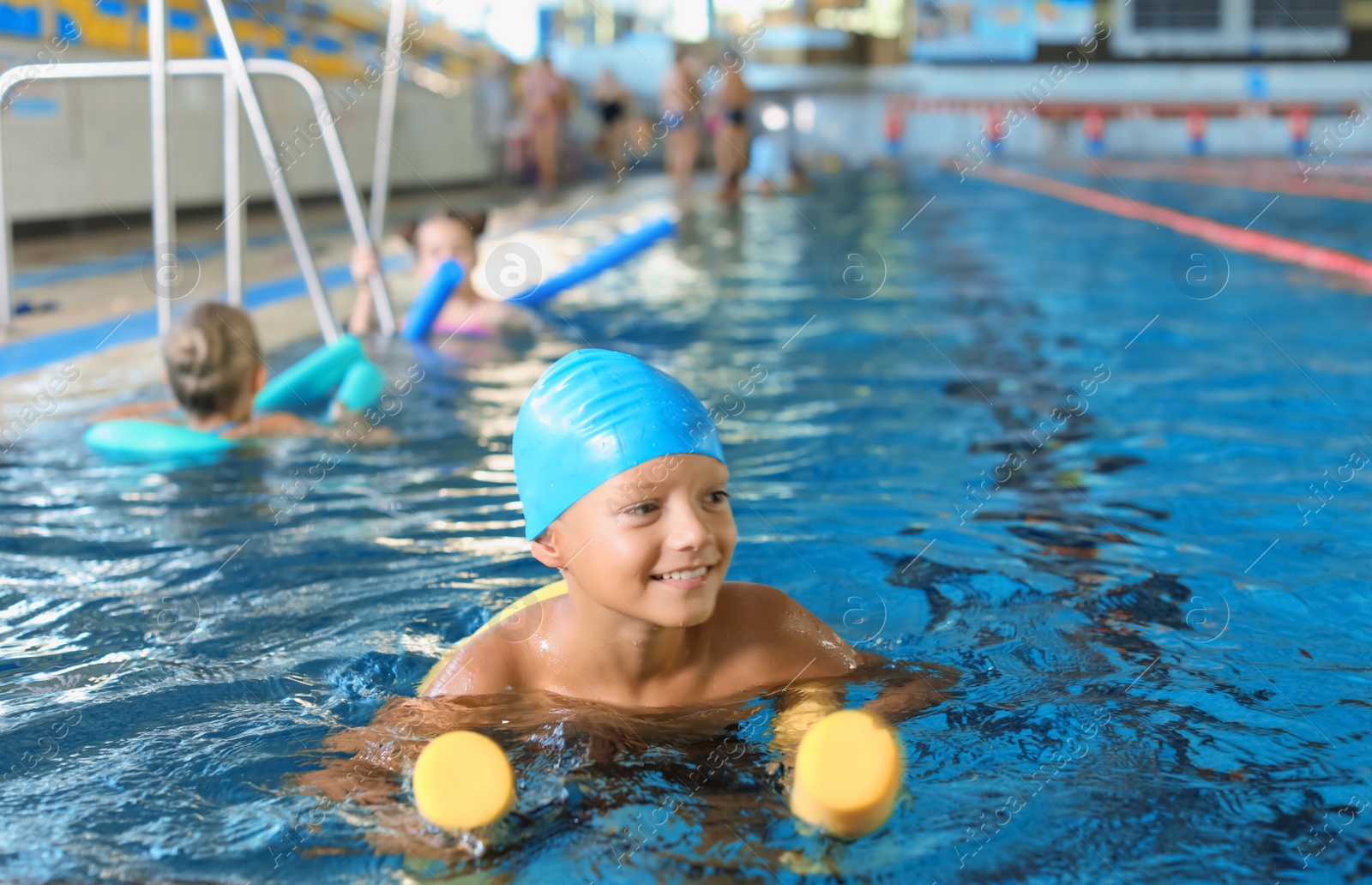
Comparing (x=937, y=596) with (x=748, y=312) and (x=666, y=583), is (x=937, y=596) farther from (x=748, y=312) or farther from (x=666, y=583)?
(x=748, y=312)

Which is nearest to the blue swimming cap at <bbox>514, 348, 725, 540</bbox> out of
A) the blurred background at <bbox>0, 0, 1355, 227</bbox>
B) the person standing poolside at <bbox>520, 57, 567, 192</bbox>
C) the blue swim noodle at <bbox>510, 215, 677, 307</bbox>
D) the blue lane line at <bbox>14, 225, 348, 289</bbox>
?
the blue swim noodle at <bbox>510, 215, 677, 307</bbox>

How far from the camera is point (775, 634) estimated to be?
6.63 feet

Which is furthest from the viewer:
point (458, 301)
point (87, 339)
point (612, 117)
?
point (612, 117)

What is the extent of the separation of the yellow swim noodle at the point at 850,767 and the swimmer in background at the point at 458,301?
4.44 meters

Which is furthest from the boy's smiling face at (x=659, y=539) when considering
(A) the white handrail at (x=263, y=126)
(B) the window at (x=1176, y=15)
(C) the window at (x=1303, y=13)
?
(C) the window at (x=1303, y=13)

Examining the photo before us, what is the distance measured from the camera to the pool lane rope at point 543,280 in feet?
17.6

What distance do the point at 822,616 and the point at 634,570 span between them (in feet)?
3.15

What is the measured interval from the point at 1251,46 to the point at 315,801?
93.2ft

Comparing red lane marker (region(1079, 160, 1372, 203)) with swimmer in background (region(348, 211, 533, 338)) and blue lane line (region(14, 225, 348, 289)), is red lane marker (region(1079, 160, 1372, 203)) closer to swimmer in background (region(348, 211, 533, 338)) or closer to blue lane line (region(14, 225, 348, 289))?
swimmer in background (region(348, 211, 533, 338))

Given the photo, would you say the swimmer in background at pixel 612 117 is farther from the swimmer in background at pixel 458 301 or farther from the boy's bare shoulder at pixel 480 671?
the boy's bare shoulder at pixel 480 671

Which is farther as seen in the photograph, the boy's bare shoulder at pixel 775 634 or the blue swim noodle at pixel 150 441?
the blue swim noodle at pixel 150 441

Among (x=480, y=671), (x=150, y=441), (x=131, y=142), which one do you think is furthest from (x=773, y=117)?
(x=480, y=671)

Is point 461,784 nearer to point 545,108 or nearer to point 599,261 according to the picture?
point 599,261

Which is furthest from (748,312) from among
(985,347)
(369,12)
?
(369,12)
